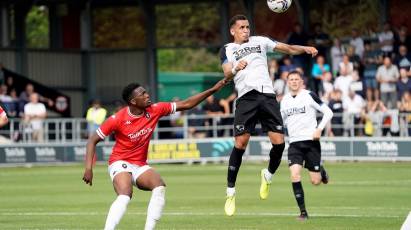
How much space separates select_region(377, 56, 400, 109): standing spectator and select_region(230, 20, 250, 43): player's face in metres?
18.5

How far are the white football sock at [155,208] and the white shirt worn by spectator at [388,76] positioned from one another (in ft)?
71.1

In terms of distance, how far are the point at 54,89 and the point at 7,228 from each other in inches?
1198

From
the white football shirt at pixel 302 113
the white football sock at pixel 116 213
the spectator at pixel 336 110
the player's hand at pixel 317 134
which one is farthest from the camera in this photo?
the spectator at pixel 336 110

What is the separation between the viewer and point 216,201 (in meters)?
20.2

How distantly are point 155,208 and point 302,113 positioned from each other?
17.6 feet

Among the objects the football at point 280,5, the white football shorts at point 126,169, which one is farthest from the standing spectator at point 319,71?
the white football shorts at point 126,169

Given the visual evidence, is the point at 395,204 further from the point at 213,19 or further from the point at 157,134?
the point at 213,19

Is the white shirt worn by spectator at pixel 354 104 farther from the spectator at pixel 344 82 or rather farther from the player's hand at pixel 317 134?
the player's hand at pixel 317 134

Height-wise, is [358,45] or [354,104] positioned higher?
[358,45]

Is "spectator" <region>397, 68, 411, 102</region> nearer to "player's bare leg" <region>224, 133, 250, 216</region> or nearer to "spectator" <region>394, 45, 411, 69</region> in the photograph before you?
"spectator" <region>394, 45, 411, 69</region>

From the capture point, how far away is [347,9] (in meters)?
39.3

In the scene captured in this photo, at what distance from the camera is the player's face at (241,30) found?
15.4m

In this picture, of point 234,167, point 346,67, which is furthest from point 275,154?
point 346,67

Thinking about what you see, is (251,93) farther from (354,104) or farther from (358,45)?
(358,45)
